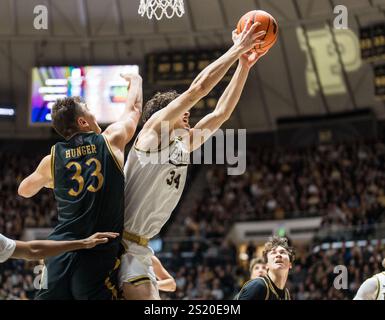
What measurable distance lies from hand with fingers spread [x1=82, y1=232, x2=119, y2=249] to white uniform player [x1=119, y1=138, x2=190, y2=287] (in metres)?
0.32

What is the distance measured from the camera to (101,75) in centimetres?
1977

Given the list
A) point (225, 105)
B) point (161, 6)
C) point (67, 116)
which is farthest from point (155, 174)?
point (161, 6)

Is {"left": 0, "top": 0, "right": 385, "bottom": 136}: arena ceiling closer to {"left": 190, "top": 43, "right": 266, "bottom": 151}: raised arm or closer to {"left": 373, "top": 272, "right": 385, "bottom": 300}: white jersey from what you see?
{"left": 373, "top": 272, "right": 385, "bottom": 300}: white jersey

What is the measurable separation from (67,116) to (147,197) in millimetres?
804

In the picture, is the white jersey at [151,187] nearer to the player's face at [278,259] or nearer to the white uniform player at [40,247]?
the white uniform player at [40,247]

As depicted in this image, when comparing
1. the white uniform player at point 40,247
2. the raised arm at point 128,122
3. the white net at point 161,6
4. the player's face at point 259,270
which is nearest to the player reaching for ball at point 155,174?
the raised arm at point 128,122

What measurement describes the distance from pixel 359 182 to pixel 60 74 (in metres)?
8.80

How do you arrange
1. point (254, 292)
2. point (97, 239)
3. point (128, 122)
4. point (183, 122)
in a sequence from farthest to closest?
point (254, 292) < point (183, 122) < point (128, 122) < point (97, 239)

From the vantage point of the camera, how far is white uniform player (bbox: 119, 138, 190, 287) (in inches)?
200

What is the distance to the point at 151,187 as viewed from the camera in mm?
5098

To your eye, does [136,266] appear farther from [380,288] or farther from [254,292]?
[380,288]

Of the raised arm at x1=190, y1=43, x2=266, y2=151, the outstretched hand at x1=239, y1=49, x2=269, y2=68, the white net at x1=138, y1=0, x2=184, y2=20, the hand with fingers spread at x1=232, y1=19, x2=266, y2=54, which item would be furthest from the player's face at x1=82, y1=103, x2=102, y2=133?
the white net at x1=138, y1=0, x2=184, y2=20

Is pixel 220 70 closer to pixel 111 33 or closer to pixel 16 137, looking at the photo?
pixel 111 33
